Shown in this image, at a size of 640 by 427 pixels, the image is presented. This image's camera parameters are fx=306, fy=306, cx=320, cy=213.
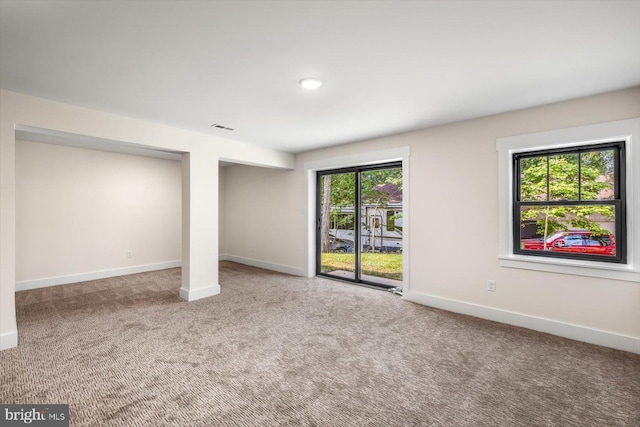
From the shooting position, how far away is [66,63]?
2.31 metres

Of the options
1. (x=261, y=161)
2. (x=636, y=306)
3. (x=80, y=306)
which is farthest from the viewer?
(x=261, y=161)

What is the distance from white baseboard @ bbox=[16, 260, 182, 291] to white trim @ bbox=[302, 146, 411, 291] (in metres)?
3.05

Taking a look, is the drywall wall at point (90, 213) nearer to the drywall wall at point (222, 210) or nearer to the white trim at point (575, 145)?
the drywall wall at point (222, 210)

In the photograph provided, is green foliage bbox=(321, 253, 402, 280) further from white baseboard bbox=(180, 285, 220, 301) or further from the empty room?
white baseboard bbox=(180, 285, 220, 301)

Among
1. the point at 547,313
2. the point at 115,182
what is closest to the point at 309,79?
the point at 547,313

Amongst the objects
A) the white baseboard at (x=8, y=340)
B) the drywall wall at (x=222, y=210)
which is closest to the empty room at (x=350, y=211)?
the white baseboard at (x=8, y=340)

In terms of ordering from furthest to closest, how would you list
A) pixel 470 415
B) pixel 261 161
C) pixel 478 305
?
1. pixel 261 161
2. pixel 478 305
3. pixel 470 415

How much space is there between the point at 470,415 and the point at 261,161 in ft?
14.4

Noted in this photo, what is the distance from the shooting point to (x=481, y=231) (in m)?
3.62

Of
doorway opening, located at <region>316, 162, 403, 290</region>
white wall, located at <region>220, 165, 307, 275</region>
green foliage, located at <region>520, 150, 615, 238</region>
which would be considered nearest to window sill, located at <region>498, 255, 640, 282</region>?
green foliage, located at <region>520, 150, 615, 238</region>

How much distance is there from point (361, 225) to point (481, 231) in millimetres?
1958

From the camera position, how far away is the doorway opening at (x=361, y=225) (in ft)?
15.8

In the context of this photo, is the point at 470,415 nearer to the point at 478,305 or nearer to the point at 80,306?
the point at 478,305

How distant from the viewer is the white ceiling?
1713 millimetres
